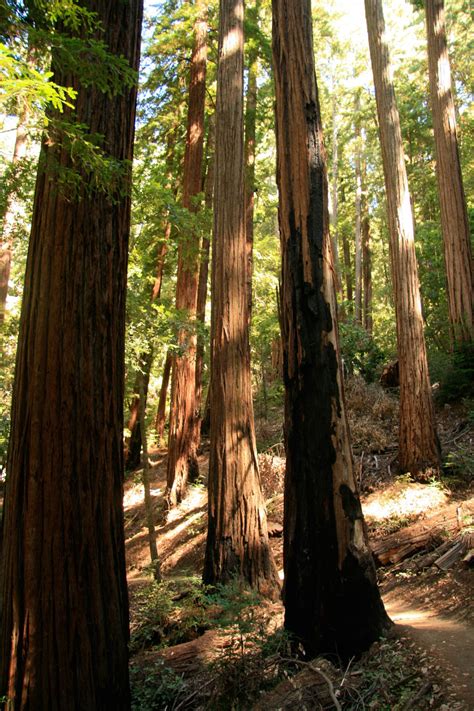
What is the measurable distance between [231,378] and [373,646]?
4.02 meters

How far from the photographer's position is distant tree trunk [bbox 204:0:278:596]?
22.7ft

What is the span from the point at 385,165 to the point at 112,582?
8866mm

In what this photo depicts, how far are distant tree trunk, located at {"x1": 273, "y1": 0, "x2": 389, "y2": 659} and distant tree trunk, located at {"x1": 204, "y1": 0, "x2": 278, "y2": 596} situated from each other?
7.80 ft

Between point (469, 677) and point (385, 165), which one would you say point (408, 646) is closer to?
point (469, 677)

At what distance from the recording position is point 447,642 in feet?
13.0

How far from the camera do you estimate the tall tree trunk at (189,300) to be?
463 inches

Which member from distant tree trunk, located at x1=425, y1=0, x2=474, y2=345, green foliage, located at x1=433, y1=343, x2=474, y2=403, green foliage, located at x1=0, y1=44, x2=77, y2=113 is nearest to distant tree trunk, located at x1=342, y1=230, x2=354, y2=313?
distant tree trunk, located at x1=425, y1=0, x2=474, y2=345

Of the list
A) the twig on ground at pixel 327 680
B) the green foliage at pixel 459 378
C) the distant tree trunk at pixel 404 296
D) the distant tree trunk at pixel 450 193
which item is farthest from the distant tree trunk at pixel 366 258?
the twig on ground at pixel 327 680

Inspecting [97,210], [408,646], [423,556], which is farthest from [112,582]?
[423,556]

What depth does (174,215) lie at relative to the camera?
987 centimetres

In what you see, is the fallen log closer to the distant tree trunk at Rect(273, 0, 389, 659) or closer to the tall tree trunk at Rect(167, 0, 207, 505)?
the distant tree trunk at Rect(273, 0, 389, 659)

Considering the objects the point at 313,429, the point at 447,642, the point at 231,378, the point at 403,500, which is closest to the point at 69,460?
the point at 313,429

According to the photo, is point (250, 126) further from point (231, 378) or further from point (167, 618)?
point (167, 618)

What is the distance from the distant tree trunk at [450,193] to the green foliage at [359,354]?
3.64m
